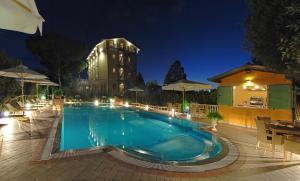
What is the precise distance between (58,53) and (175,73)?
21.9m

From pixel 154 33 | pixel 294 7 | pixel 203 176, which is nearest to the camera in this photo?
pixel 294 7

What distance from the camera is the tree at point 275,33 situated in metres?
3.80

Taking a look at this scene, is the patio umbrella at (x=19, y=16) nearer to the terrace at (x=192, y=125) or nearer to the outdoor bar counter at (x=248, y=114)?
the terrace at (x=192, y=125)

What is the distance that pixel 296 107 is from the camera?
820 cm

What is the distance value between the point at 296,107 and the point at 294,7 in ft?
20.8

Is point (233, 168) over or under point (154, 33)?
under

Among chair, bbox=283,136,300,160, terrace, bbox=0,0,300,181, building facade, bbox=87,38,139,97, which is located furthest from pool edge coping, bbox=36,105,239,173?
building facade, bbox=87,38,139,97

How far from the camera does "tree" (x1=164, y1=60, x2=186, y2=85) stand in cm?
3819

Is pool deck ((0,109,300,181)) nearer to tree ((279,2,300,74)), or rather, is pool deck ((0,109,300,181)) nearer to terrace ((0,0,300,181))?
terrace ((0,0,300,181))

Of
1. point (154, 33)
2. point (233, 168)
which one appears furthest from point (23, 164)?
point (154, 33)

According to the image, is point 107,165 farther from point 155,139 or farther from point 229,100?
point 229,100

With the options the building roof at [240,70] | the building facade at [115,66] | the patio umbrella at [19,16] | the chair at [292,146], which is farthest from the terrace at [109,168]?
the building facade at [115,66]

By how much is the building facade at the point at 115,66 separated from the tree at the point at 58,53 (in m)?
4.04

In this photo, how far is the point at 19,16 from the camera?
2312 millimetres
